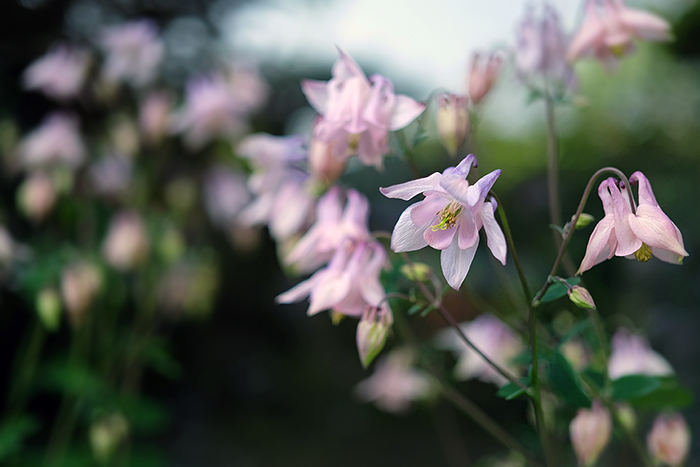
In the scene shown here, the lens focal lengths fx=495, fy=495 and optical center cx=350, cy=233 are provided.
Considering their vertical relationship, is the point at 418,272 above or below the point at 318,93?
below

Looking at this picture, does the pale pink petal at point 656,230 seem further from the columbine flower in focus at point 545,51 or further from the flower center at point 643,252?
the columbine flower in focus at point 545,51


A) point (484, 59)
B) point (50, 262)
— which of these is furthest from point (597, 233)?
point (50, 262)

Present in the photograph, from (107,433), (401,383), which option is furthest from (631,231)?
(107,433)

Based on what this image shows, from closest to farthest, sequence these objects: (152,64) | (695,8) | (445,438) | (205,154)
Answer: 1. (152,64)
2. (205,154)
3. (445,438)
4. (695,8)

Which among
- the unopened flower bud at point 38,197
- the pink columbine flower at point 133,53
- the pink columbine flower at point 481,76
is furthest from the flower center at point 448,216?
the pink columbine flower at point 133,53

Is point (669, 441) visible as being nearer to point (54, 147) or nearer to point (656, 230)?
point (656, 230)

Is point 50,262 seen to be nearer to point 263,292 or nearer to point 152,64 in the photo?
point 152,64
